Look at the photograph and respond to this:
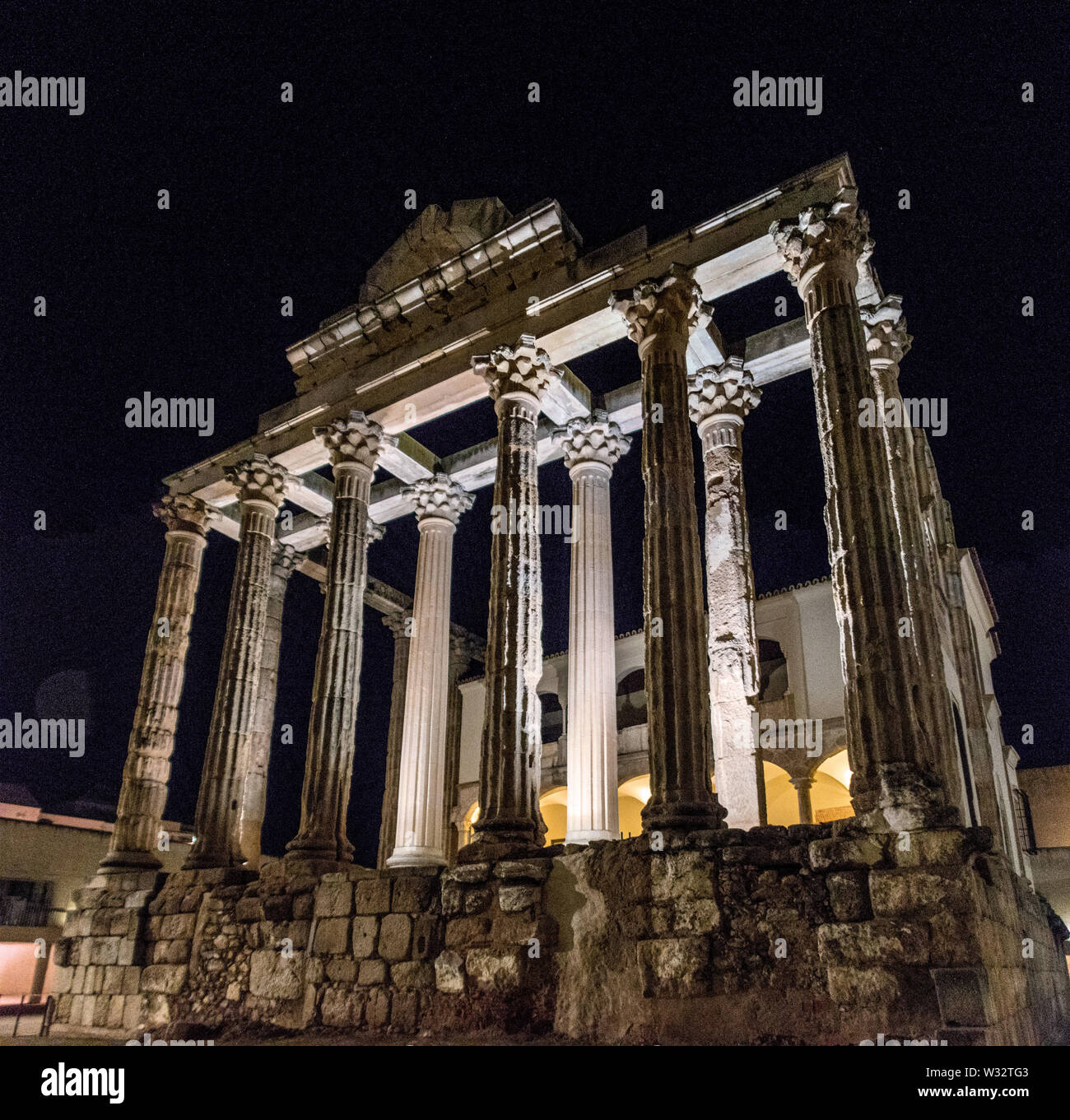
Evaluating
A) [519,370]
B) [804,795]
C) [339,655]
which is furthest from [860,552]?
[804,795]

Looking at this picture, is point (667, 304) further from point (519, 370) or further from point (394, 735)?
point (394, 735)

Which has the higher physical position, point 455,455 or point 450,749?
point 455,455

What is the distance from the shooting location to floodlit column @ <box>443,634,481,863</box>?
24578 millimetres

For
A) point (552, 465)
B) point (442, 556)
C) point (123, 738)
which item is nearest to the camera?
point (442, 556)

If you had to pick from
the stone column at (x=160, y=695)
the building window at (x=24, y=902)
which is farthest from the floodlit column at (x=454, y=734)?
the building window at (x=24, y=902)

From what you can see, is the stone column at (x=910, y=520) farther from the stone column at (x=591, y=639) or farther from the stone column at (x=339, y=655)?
the stone column at (x=339, y=655)

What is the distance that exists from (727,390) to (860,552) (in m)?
6.41

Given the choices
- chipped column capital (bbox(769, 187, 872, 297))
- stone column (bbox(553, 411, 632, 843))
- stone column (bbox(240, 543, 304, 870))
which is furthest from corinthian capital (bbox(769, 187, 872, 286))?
stone column (bbox(240, 543, 304, 870))

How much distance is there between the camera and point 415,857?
1433cm

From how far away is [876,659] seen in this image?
29.8ft
